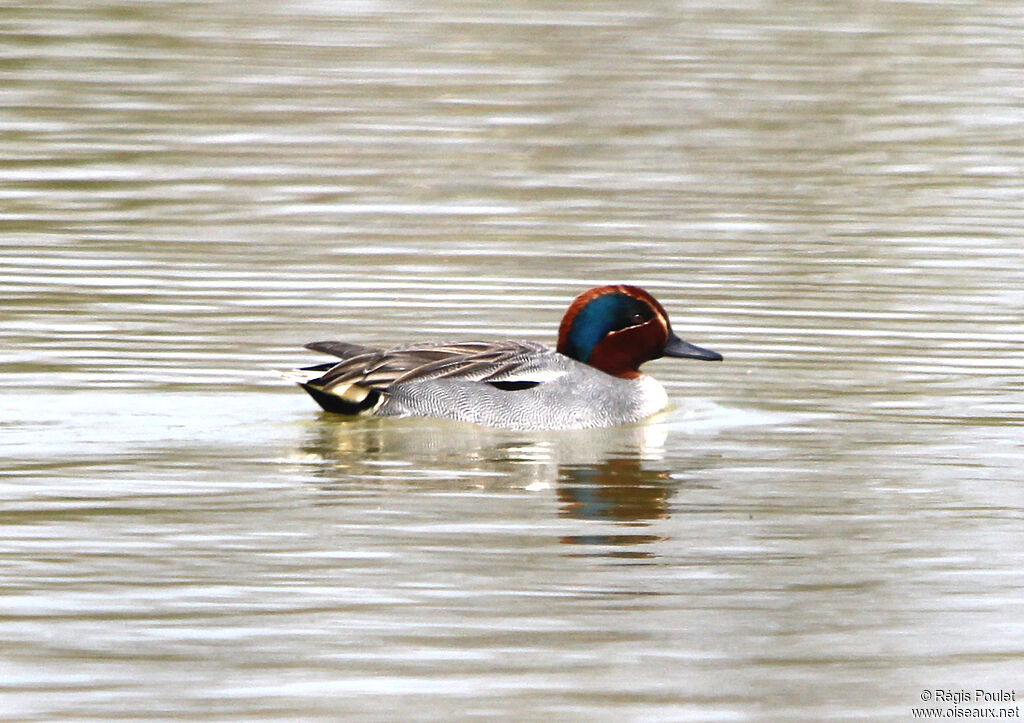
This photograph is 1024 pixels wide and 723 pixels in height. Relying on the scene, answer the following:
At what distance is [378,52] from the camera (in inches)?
1075

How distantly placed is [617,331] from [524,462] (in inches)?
60.0

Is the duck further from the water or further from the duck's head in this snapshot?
the duck's head

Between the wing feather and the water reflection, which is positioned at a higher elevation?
the wing feather

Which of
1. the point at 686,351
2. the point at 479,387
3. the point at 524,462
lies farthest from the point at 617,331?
the point at 524,462

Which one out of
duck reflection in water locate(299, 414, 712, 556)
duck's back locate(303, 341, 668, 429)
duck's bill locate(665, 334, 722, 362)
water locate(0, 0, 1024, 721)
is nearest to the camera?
water locate(0, 0, 1024, 721)

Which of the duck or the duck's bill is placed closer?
the duck

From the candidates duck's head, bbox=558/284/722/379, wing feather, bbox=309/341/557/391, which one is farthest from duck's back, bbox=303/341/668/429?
duck's head, bbox=558/284/722/379

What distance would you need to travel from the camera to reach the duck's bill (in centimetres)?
1199

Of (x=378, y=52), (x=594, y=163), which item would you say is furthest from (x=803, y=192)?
(x=378, y=52)

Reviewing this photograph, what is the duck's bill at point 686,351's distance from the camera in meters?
12.0

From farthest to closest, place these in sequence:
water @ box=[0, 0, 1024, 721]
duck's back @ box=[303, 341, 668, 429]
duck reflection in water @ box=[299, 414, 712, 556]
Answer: duck's back @ box=[303, 341, 668, 429]
duck reflection in water @ box=[299, 414, 712, 556]
water @ box=[0, 0, 1024, 721]

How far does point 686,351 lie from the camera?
12.1 m

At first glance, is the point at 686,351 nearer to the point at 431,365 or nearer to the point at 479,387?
the point at 479,387

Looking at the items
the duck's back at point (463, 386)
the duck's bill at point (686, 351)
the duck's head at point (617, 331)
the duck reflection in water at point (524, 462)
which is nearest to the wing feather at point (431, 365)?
the duck's back at point (463, 386)
